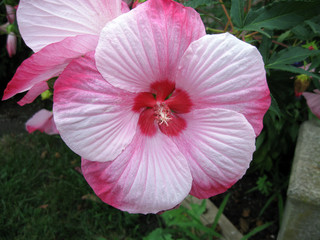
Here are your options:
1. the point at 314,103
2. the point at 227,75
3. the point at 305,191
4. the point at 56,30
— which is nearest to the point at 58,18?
the point at 56,30

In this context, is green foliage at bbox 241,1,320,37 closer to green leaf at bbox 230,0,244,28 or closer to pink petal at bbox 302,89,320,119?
green leaf at bbox 230,0,244,28

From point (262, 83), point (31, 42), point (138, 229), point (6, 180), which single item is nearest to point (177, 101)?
point (262, 83)

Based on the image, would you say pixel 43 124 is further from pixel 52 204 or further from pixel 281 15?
pixel 52 204

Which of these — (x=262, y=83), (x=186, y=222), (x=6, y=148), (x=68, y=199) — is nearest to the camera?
(x=262, y=83)

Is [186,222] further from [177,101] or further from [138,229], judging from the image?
[177,101]

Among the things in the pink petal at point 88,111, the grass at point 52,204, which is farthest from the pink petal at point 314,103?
the grass at point 52,204

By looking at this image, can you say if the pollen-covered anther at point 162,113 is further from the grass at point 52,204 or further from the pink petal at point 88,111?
the grass at point 52,204
